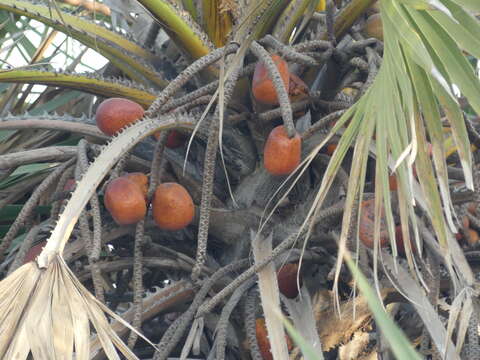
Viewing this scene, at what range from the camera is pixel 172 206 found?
65.6 inches

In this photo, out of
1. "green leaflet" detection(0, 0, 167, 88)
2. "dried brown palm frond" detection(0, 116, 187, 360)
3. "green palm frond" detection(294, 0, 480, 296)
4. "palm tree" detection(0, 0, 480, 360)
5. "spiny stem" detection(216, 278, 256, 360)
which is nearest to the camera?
"dried brown palm frond" detection(0, 116, 187, 360)

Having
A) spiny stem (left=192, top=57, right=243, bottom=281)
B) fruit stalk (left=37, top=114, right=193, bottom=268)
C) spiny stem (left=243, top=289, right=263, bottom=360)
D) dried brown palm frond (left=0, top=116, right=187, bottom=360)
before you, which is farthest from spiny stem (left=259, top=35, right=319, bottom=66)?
dried brown palm frond (left=0, top=116, right=187, bottom=360)

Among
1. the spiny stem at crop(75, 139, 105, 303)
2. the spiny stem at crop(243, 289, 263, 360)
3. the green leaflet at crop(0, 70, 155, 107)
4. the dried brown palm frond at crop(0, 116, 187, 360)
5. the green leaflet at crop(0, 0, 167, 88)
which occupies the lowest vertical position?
the spiny stem at crop(243, 289, 263, 360)

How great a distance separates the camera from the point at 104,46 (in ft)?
6.34

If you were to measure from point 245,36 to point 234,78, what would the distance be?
115mm

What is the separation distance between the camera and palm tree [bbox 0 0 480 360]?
54.3 inches

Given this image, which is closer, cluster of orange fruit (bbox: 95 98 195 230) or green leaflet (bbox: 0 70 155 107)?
cluster of orange fruit (bbox: 95 98 195 230)

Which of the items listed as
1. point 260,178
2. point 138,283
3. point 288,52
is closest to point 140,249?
point 138,283

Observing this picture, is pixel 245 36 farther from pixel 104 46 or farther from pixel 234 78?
pixel 104 46

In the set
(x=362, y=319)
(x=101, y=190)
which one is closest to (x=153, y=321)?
(x=101, y=190)

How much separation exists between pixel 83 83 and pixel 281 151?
1.53 feet

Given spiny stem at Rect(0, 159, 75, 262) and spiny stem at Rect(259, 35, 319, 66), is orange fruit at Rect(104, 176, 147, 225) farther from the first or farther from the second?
spiny stem at Rect(259, 35, 319, 66)

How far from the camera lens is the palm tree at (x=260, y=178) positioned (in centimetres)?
138

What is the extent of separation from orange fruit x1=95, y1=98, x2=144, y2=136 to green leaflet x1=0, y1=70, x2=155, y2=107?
89mm
